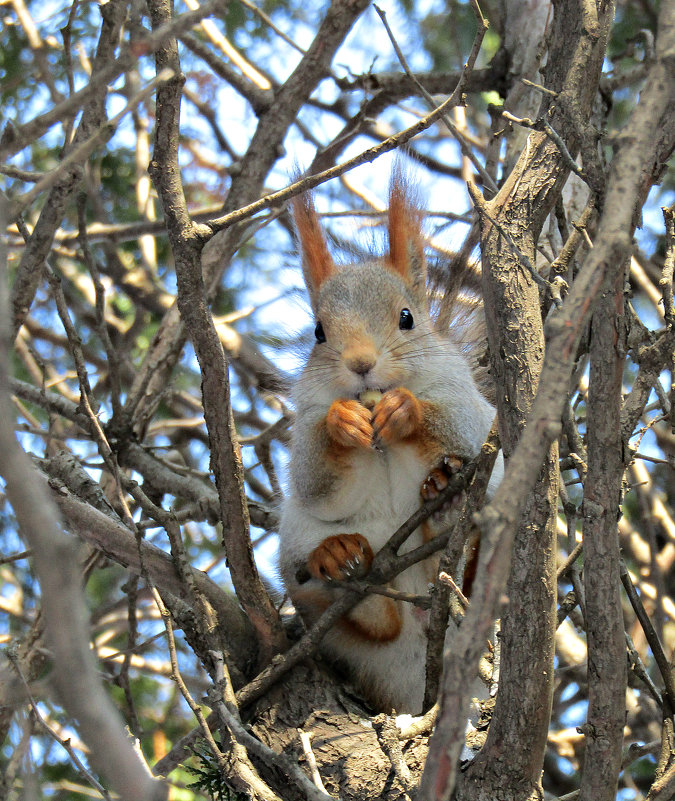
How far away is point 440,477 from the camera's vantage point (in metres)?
2.57

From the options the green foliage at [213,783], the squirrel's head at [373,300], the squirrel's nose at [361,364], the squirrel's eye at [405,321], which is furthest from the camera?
the squirrel's eye at [405,321]

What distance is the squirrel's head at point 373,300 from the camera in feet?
9.20

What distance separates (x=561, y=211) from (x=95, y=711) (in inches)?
87.4

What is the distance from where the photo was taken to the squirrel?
2.62m

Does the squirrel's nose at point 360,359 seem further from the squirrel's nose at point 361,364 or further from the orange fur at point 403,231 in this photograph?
the orange fur at point 403,231

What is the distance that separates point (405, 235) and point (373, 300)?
395 millimetres

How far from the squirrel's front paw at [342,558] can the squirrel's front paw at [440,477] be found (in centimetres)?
22

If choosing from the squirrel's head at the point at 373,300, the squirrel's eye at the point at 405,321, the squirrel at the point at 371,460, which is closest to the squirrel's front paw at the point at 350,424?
the squirrel at the point at 371,460

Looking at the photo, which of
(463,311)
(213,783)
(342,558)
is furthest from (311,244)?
(213,783)

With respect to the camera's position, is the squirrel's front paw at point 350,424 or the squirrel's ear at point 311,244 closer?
the squirrel's front paw at point 350,424

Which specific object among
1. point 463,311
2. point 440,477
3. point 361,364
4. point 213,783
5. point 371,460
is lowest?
point 213,783

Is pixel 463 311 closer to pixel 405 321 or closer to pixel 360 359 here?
pixel 405 321

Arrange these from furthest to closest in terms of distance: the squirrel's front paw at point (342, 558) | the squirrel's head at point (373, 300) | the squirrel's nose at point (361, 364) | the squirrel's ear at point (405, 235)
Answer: the squirrel's ear at point (405, 235) < the squirrel's head at point (373, 300) < the squirrel's nose at point (361, 364) < the squirrel's front paw at point (342, 558)

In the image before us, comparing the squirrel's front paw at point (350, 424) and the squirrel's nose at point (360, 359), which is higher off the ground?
the squirrel's nose at point (360, 359)
